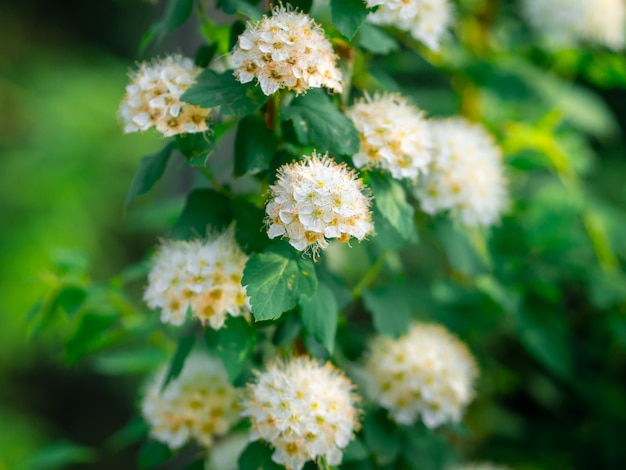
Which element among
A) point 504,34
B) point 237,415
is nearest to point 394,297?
point 237,415

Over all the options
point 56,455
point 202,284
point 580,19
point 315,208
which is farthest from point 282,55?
point 580,19

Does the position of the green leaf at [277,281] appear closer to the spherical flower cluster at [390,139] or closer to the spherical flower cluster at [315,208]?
the spherical flower cluster at [315,208]

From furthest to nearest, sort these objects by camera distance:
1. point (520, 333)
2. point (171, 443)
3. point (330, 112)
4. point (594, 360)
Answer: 1. point (594, 360)
2. point (520, 333)
3. point (171, 443)
4. point (330, 112)

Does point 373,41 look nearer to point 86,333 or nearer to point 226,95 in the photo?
point 226,95

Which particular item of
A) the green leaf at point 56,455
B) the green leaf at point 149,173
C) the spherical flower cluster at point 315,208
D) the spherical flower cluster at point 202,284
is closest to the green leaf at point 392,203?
the spherical flower cluster at point 315,208

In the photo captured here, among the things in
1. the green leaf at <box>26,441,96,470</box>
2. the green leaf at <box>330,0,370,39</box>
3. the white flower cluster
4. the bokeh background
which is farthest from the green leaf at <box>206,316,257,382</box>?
the white flower cluster

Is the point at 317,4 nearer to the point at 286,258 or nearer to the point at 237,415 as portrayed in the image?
the point at 286,258
